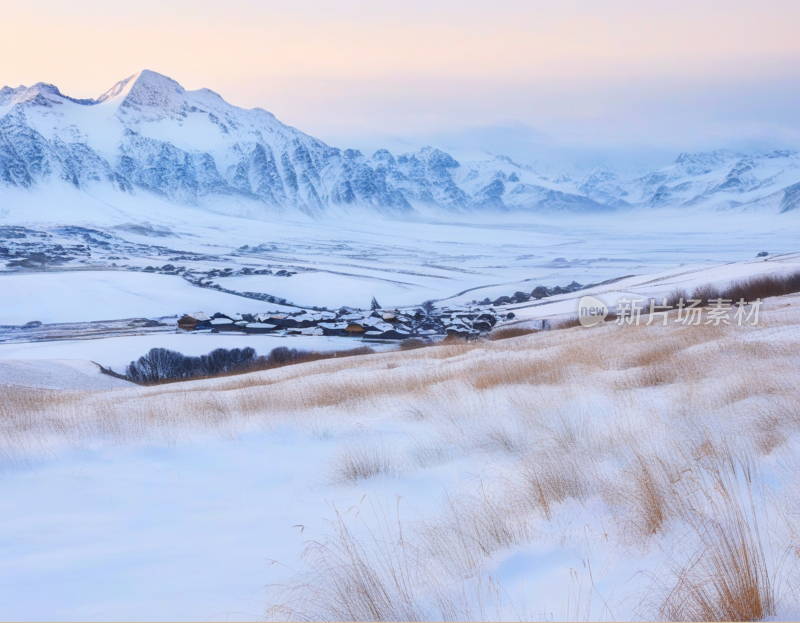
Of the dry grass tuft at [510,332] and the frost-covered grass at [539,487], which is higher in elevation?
the frost-covered grass at [539,487]

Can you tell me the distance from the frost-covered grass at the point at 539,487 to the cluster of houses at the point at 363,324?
33.3 metres

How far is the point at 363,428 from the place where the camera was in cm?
650

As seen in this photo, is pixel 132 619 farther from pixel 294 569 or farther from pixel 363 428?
pixel 363 428

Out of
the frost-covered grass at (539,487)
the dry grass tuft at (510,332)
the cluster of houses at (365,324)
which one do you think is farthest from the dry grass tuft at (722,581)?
the cluster of houses at (365,324)

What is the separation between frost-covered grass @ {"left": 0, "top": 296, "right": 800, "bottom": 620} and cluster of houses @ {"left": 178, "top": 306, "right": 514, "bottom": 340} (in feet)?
109

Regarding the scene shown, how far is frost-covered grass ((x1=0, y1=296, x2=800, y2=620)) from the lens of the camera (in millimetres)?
2912

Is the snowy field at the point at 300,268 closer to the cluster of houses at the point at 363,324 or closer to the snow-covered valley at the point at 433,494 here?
the cluster of houses at the point at 363,324

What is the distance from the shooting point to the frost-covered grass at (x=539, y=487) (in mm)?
2912

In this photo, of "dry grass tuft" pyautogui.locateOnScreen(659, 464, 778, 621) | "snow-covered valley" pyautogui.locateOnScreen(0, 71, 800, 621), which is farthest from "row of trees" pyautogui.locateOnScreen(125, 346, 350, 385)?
"dry grass tuft" pyautogui.locateOnScreen(659, 464, 778, 621)

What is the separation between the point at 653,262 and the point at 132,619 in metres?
128

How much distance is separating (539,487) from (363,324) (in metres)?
43.7

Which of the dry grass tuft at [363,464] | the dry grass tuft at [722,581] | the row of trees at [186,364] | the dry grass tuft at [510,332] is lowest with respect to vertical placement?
the row of trees at [186,364]

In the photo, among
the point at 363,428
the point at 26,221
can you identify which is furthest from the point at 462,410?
the point at 26,221

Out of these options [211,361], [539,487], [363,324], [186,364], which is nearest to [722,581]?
[539,487]
